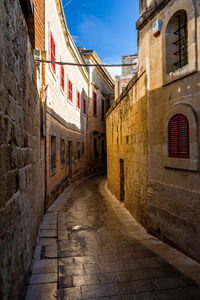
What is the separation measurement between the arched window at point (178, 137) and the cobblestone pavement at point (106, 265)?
211cm

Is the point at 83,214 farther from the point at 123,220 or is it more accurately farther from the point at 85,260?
the point at 85,260

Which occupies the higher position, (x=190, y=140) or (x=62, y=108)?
(x=62, y=108)

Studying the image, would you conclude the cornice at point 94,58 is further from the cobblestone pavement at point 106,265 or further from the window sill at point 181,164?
the window sill at point 181,164

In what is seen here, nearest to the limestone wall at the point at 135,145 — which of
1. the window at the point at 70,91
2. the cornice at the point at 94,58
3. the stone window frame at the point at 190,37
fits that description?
the stone window frame at the point at 190,37

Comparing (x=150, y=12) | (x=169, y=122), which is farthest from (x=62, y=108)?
(x=169, y=122)

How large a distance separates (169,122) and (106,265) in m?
3.26

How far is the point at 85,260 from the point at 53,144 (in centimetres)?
609

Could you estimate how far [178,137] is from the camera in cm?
478

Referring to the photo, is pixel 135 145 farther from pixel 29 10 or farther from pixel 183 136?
pixel 29 10

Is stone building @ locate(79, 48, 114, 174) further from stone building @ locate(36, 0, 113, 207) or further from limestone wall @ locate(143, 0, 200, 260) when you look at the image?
limestone wall @ locate(143, 0, 200, 260)

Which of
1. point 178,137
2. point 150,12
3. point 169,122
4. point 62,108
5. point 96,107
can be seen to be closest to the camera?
point 178,137

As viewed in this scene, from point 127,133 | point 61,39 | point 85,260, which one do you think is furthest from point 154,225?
point 61,39

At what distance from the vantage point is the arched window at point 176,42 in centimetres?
499

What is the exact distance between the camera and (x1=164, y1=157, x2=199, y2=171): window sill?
4297 mm
